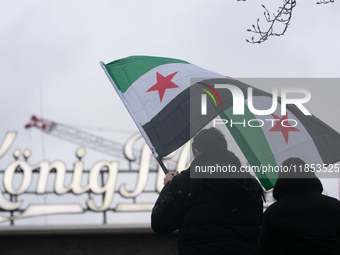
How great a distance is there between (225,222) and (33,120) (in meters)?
26.0

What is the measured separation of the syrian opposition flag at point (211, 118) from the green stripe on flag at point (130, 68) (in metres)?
0.01

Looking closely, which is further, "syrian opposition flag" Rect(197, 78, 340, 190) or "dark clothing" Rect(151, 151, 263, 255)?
"syrian opposition flag" Rect(197, 78, 340, 190)

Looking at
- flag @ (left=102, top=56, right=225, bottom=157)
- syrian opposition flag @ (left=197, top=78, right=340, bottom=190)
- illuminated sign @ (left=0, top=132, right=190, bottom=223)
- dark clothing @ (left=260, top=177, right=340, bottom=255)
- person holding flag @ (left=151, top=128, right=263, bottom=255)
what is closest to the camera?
person holding flag @ (left=151, top=128, right=263, bottom=255)

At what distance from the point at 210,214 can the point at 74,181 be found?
15.3 m

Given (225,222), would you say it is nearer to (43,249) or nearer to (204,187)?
(204,187)

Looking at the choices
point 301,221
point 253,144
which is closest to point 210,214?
point 301,221

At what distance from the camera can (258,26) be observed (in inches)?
176

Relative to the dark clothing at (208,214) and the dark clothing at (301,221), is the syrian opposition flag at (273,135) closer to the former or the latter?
the dark clothing at (301,221)

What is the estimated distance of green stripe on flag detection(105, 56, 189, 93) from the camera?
3.96 meters

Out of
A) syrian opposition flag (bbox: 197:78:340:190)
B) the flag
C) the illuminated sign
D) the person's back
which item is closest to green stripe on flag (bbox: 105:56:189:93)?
the flag

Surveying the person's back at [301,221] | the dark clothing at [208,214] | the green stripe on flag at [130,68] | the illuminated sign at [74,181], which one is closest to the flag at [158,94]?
the green stripe on flag at [130,68]

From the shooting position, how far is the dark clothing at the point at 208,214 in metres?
2.56

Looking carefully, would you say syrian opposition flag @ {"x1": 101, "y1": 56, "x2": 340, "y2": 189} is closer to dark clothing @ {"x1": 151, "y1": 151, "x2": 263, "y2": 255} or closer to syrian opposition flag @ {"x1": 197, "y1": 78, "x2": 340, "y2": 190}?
syrian opposition flag @ {"x1": 197, "y1": 78, "x2": 340, "y2": 190}

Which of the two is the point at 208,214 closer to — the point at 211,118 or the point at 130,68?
the point at 211,118
